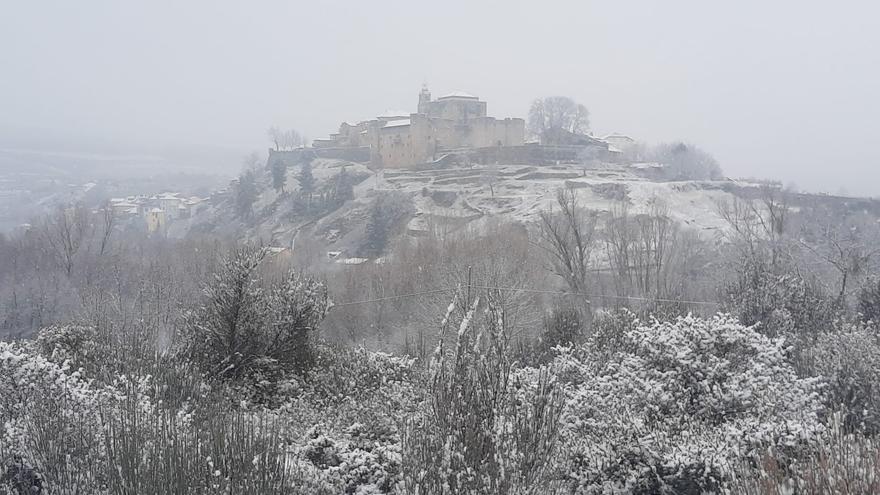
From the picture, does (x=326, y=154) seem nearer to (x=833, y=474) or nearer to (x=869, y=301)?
(x=869, y=301)

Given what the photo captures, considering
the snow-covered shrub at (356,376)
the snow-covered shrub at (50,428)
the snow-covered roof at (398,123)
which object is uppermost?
the snow-covered roof at (398,123)

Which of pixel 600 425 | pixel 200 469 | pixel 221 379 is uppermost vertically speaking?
pixel 200 469

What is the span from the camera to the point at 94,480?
13.3 feet

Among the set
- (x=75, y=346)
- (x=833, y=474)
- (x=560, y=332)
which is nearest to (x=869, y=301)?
(x=560, y=332)

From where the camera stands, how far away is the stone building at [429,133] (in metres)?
57.5

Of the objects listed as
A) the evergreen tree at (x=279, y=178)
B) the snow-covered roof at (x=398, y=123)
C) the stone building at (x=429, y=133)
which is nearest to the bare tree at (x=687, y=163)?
the stone building at (x=429, y=133)

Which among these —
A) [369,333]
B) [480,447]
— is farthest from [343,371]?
[369,333]

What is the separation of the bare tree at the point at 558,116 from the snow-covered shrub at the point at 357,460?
6130cm

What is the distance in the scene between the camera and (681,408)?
21.2 feet

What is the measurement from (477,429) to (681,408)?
362 cm

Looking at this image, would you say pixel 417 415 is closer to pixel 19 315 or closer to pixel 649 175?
pixel 19 315

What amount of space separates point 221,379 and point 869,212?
42890 mm

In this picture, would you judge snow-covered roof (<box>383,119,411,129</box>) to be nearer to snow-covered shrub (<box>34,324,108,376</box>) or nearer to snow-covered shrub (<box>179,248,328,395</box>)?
snow-covered shrub (<box>179,248,328,395</box>)

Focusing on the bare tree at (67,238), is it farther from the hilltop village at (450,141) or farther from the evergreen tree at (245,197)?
the hilltop village at (450,141)
